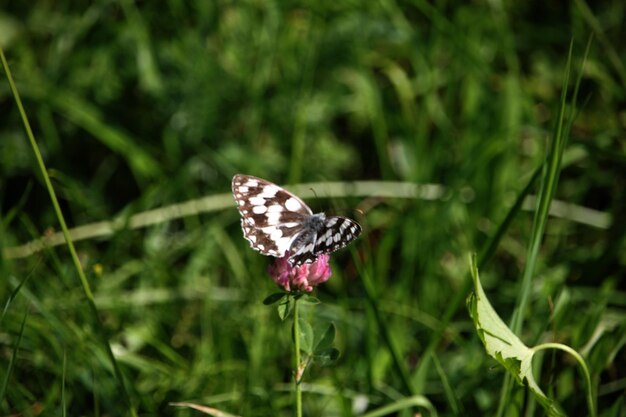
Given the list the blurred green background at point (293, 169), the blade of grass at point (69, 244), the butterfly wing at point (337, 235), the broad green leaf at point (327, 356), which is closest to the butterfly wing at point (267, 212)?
the butterfly wing at point (337, 235)

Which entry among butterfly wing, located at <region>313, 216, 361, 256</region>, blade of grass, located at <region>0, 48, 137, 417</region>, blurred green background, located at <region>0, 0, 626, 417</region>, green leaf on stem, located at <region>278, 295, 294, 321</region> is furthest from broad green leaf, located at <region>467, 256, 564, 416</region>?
blade of grass, located at <region>0, 48, 137, 417</region>

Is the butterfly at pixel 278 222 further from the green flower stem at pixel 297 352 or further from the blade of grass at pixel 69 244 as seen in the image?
the blade of grass at pixel 69 244

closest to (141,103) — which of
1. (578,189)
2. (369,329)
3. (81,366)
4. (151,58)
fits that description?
(151,58)

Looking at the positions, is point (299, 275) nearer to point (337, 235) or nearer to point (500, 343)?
point (337, 235)

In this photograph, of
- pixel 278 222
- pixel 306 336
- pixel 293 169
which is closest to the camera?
pixel 306 336

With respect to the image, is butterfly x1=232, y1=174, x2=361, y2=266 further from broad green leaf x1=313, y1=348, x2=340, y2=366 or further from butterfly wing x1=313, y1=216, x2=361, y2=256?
broad green leaf x1=313, y1=348, x2=340, y2=366

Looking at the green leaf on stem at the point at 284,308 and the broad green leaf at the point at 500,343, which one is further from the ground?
the green leaf on stem at the point at 284,308

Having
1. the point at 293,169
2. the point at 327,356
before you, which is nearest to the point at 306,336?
the point at 327,356
